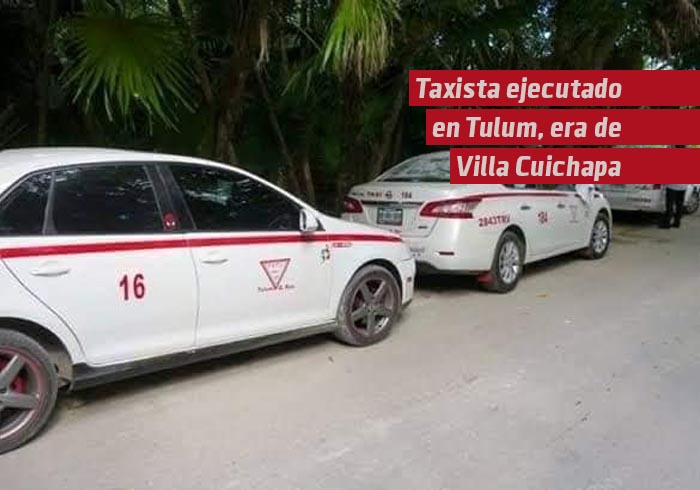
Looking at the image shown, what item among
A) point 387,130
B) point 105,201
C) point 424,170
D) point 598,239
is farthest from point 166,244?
point 598,239

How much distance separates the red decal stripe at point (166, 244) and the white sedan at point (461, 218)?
57.5 inches

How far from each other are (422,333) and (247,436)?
245 cm

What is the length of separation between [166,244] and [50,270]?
0.72m

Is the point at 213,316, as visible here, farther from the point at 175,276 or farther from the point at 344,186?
the point at 344,186

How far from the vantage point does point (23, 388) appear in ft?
12.8

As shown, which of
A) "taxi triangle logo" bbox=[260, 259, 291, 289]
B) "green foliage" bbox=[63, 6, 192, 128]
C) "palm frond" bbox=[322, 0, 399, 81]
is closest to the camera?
"taxi triangle logo" bbox=[260, 259, 291, 289]

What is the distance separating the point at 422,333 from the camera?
6.14 metres

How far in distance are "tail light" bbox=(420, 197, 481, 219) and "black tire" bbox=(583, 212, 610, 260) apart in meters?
3.20

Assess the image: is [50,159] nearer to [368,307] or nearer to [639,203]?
[368,307]

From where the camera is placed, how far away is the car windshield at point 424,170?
784cm

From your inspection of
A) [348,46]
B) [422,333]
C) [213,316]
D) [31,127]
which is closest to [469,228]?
[422,333]

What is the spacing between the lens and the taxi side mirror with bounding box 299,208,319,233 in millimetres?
5168

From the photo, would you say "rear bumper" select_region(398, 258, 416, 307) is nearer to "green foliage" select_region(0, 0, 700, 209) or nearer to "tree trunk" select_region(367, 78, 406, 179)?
"green foliage" select_region(0, 0, 700, 209)
